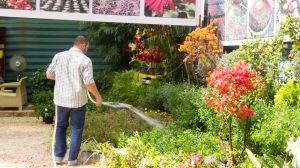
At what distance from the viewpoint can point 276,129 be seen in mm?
6172

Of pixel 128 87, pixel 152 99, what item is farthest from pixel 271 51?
pixel 128 87

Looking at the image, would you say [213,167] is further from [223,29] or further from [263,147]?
[223,29]

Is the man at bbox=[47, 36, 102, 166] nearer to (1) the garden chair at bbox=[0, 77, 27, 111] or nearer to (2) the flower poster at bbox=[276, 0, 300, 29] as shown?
(2) the flower poster at bbox=[276, 0, 300, 29]

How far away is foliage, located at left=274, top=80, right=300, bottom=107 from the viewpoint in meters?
7.23

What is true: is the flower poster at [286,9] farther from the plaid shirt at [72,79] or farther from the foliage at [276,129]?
the plaid shirt at [72,79]

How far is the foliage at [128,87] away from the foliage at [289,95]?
22.9 ft

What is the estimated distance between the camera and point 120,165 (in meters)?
6.25

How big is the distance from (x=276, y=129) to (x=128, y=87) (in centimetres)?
851

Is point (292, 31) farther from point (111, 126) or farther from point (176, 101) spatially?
point (176, 101)

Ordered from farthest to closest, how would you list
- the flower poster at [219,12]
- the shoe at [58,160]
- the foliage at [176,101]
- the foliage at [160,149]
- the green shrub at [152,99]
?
1. the green shrub at [152,99]
2. the flower poster at [219,12]
3. the foliage at [176,101]
4. the shoe at [58,160]
5. the foliage at [160,149]

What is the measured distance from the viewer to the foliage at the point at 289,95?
7.23 meters

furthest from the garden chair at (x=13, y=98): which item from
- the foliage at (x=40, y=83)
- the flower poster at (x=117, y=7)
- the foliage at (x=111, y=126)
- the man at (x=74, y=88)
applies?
the man at (x=74, y=88)

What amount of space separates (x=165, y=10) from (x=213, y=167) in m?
5.58

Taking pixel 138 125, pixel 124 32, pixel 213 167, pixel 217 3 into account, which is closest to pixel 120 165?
pixel 213 167
